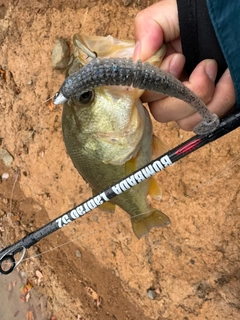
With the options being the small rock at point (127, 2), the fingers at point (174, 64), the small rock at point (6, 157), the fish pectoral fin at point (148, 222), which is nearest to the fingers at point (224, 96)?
the fingers at point (174, 64)

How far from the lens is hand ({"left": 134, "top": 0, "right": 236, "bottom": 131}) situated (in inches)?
48.3

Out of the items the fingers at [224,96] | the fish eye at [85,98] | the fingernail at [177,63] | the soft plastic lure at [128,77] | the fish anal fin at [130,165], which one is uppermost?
the soft plastic lure at [128,77]

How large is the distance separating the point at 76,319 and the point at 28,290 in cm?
68

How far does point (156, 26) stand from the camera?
1321mm

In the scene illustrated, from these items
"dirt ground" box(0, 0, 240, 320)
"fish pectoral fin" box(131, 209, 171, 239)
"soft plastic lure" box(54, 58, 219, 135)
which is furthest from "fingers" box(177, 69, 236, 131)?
"dirt ground" box(0, 0, 240, 320)

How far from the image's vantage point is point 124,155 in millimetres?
1526

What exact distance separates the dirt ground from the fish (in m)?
0.67

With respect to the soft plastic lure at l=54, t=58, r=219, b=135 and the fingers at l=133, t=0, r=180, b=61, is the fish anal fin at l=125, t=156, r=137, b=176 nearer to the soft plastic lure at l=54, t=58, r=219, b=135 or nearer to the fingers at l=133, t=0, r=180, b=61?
the fingers at l=133, t=0, r=180, b=61

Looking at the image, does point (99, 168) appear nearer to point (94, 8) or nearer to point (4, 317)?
point (94, 8)

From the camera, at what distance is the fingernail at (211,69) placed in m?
1.23

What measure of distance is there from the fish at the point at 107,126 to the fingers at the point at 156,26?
0.11ft

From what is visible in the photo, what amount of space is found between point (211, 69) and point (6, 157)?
275 centimetres

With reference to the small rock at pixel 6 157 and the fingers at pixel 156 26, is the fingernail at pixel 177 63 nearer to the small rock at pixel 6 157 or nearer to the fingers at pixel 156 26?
the fingers at pixel 156 26

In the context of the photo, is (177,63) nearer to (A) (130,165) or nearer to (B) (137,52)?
(B) (137,52)
